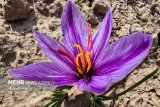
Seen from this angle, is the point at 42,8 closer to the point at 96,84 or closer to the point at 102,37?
the point at 102,37

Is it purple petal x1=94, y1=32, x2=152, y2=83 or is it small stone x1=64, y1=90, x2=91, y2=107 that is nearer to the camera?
purple petal x1=94, y1=32, x2=152, y2=83

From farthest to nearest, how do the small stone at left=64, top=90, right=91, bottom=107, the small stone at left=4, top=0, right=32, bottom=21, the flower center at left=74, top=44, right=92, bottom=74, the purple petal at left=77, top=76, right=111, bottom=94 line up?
the small stone at left=4, top=0, right=32, bottom=21 → the small stone at left=64, top=90, right=91, bottom=107 → the flower center at left=74, top=44, right=92, bottom=74 → the purple petal at left=77, top=76, right=111, bottom=94

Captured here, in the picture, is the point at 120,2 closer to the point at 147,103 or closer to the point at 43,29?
the point at 43,29

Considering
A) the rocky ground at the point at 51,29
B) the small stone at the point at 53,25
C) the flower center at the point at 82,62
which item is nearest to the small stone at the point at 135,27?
the rocky ground at the point at 51,29

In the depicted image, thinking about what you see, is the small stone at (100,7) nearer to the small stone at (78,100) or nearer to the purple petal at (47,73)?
the small stone at (78,100)

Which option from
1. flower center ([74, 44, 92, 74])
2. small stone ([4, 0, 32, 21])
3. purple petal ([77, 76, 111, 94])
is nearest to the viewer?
purple petal ([77, 76, 111, 94])

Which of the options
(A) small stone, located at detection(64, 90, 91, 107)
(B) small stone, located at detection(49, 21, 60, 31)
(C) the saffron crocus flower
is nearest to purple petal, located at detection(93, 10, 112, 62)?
(C) the saffron crocus flower

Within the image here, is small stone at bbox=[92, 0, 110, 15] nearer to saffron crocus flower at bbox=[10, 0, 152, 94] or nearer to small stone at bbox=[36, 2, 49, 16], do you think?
small stone at bbox=[36, 2, 49, 16]
